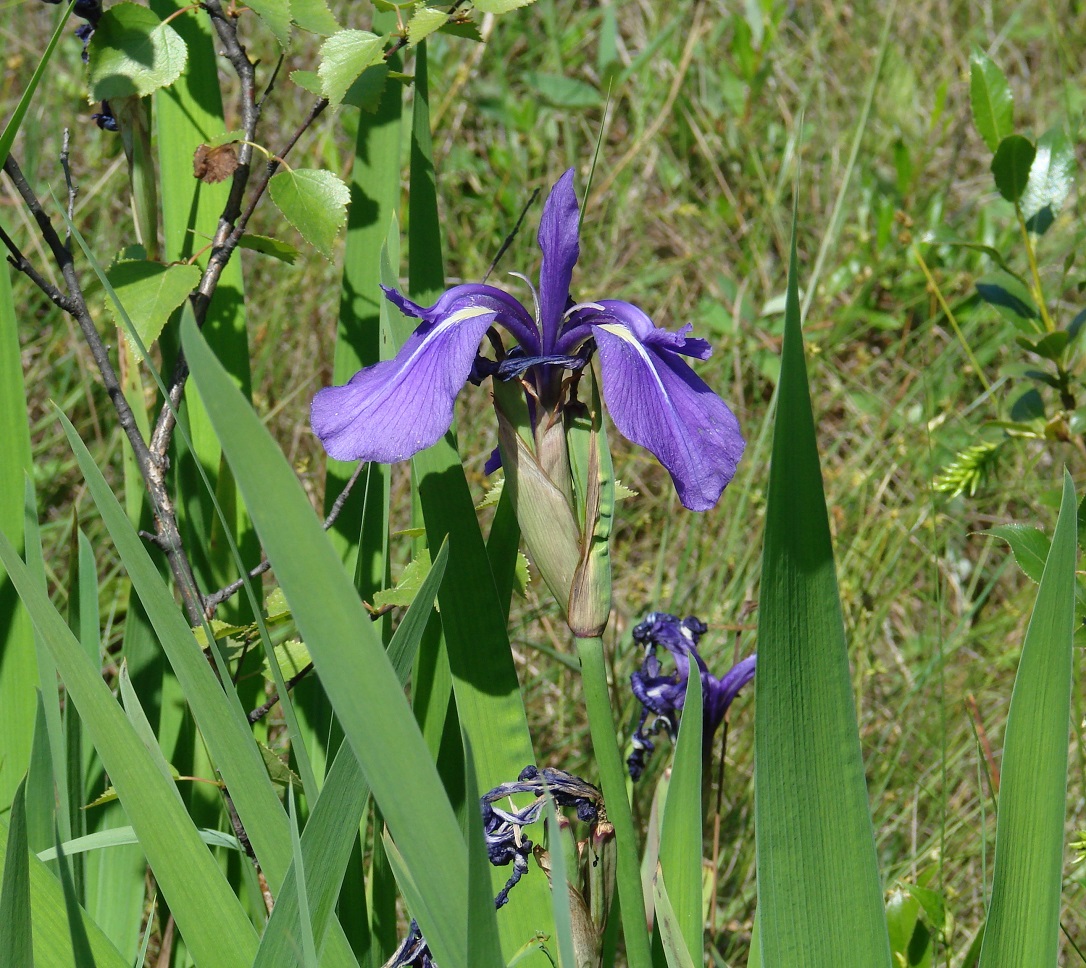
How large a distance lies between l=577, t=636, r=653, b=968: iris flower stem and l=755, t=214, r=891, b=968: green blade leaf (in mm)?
82

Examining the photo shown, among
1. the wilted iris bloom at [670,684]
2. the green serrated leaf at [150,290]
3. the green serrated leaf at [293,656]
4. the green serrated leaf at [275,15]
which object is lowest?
the wilted iris bloom at [670,684]

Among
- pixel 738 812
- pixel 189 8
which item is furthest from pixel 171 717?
pixel 738 812

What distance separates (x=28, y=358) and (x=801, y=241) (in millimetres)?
1814

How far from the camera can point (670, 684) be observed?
1046 mm

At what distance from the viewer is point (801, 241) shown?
102 inches

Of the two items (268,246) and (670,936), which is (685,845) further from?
(268,246)

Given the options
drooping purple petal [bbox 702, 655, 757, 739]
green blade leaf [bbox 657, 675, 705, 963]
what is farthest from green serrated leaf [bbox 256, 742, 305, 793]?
drooping purple petal [bbox 702, 655, 757, 739]

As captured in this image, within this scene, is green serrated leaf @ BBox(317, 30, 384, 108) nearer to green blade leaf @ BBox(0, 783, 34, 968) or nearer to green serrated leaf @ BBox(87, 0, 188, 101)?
green serrated leaf @ BBox(87, 0, 188, 101)

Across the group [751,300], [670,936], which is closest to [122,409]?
[670,936]

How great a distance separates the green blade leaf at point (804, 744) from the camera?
0.55m

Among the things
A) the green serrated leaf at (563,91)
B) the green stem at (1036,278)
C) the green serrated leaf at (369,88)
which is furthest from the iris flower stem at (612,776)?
the green serrated leaf at (563,91)

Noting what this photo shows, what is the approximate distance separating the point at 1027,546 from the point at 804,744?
1.46ft

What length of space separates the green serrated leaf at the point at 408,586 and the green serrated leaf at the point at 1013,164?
30.5 inches

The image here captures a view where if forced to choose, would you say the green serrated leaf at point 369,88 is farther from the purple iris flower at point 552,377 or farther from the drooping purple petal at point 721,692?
the drooping purple petal at point 721,692
